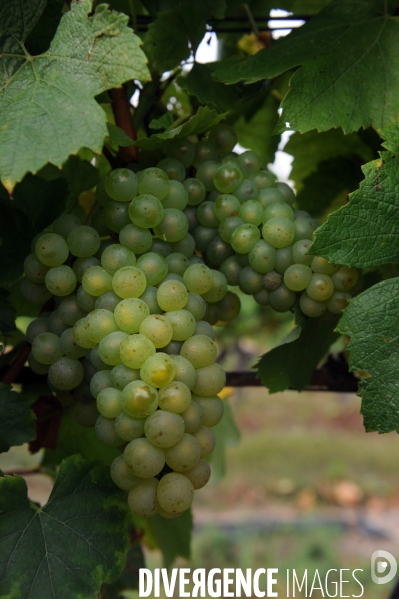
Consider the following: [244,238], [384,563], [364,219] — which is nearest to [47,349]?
[244,238]

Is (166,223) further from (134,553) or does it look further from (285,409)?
(285,409)

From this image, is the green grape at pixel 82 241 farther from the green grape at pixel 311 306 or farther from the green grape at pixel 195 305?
the green grape at pixel 311 306

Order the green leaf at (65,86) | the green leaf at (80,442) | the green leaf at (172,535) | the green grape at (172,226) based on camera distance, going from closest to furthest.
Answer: the green leaf at (65,86) → the green grape at (172,226) → the green leaf at (80,442) → the green leaf at (172,535)

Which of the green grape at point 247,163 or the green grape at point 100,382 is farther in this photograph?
the green grape at point 247,163

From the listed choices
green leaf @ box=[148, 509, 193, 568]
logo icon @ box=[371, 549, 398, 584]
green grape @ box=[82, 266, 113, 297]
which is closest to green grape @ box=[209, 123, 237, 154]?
green grape @ box=[82, 266, 113, 297]

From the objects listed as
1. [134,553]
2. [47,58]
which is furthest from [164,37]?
[134,553]

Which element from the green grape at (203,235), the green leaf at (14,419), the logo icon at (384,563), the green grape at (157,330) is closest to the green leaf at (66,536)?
the green leaf at (14,419)

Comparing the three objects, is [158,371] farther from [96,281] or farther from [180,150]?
[180,150]
